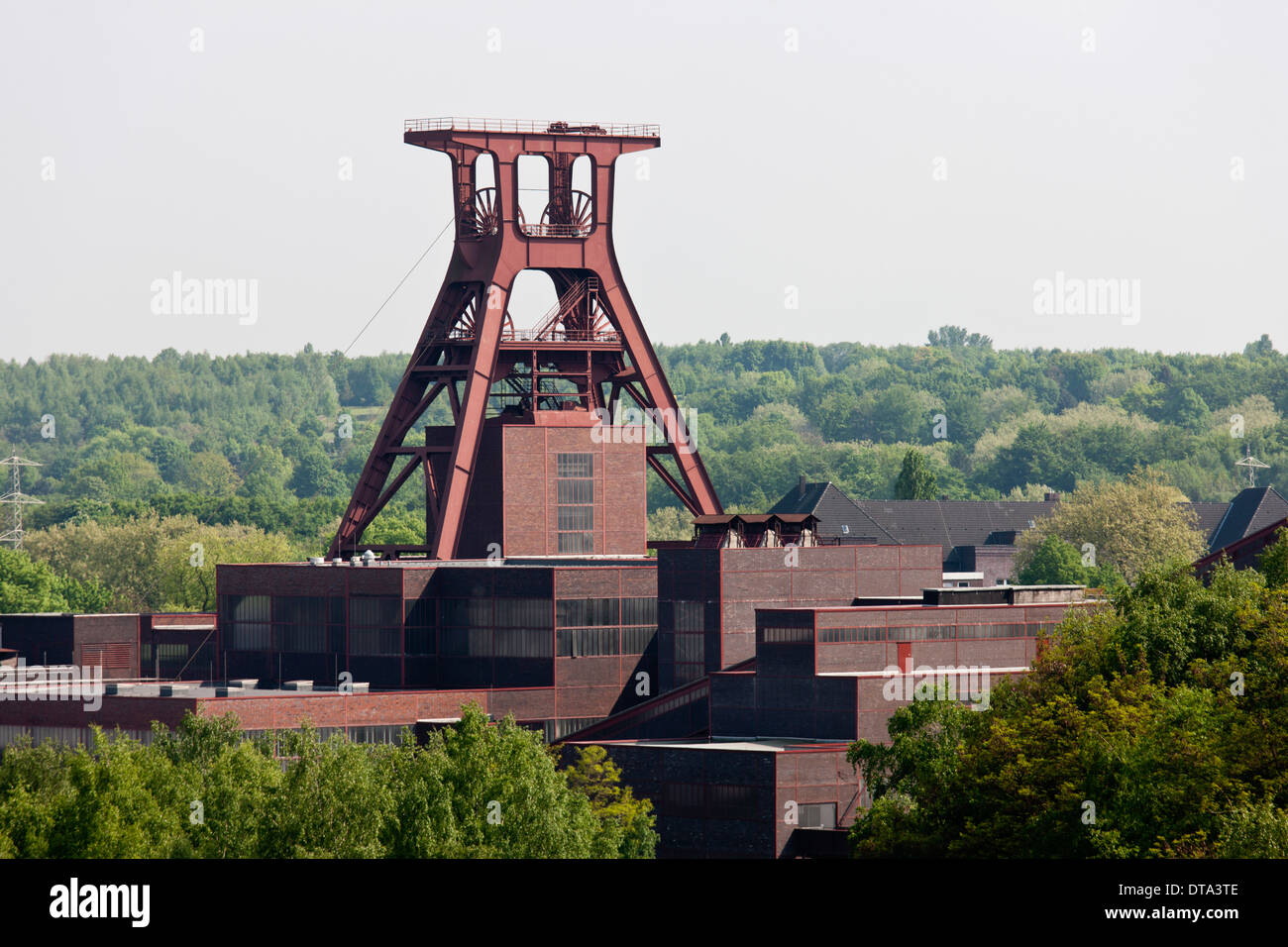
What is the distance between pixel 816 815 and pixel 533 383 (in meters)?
33.2

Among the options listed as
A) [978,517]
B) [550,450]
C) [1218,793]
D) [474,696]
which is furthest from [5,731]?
[978,517]

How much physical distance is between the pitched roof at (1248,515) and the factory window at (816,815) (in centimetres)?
8553

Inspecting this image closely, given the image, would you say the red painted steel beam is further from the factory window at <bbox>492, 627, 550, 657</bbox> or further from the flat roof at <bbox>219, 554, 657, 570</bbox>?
the factory window at <bbox>492, 627, 550, 657</bbox>

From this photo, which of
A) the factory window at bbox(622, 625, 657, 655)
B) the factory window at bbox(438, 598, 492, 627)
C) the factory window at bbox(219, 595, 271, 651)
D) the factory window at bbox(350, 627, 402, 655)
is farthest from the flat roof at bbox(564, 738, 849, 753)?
the factory window at bbox(219, 595, 271, 651)

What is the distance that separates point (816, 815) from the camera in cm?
6462

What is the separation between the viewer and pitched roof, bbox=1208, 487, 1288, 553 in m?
147

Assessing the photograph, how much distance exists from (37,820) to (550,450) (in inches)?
1700

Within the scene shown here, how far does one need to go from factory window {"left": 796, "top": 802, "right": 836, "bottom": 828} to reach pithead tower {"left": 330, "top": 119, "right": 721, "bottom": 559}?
96.6 feet

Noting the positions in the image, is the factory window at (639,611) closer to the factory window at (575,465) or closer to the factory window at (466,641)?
the factory window at (466,641)

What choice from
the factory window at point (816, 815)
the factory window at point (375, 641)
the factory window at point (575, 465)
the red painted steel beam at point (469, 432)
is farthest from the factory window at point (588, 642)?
the factory window at point (816, 815)

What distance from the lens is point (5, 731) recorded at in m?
80.1

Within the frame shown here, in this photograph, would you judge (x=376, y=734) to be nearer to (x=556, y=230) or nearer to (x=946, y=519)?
(x=556, y=230)
